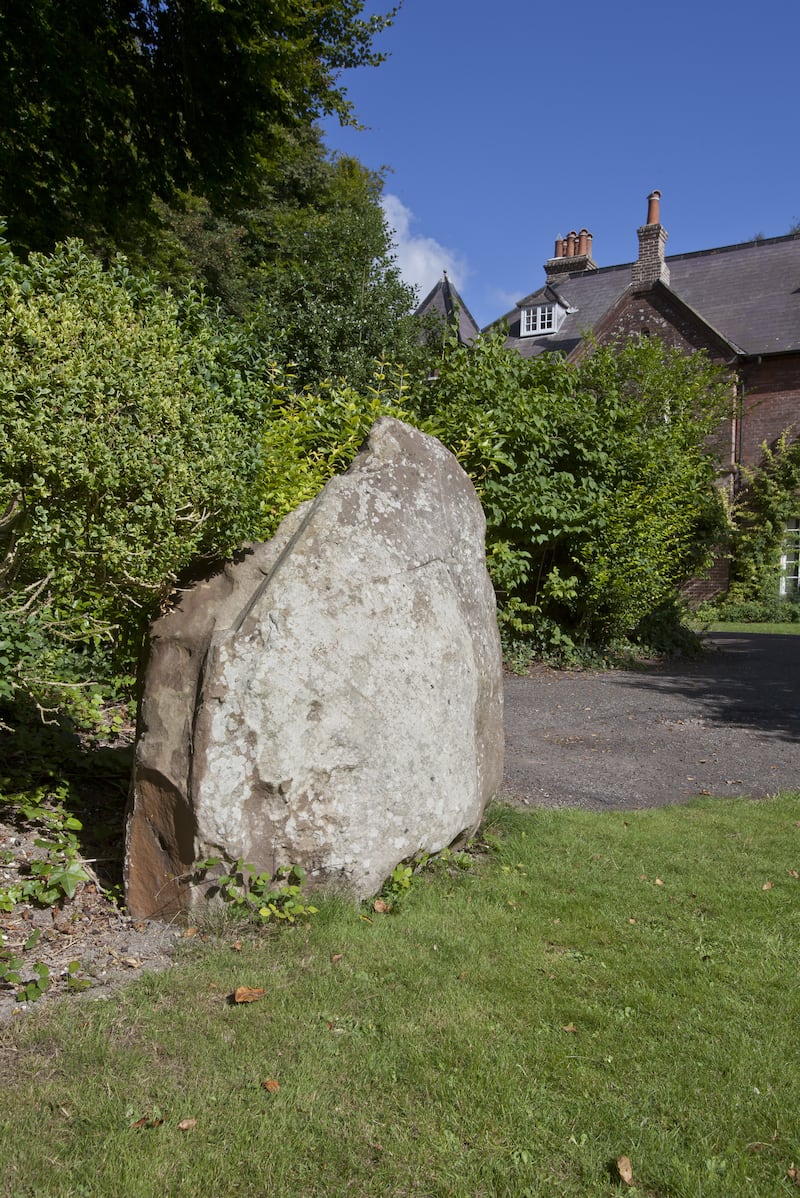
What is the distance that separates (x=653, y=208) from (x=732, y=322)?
463 cm

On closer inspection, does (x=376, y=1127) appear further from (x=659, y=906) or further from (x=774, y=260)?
(x=774, y=260)

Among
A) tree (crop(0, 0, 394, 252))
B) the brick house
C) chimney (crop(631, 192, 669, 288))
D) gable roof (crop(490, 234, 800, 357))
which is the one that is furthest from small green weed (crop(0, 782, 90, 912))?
chimney (crop(631, 192, 669, 288))

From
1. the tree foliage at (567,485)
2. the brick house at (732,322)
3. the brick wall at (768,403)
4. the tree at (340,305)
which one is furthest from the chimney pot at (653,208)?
the tree foliage at (567,485)

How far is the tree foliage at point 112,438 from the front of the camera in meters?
3.26

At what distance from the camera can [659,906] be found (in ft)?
13.2

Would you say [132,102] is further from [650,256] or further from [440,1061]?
[650,256]

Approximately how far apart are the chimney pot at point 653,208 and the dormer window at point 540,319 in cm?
426

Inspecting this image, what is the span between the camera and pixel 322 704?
3.79 meters

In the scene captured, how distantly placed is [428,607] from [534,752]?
3.36 metres

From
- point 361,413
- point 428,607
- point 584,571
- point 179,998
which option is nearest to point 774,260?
point 584,571

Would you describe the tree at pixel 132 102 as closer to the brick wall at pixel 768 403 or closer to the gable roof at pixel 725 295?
the gable roof at pixel 725 295

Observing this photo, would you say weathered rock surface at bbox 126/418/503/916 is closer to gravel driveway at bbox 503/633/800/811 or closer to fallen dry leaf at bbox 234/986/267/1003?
fallen dry leaf at bbox 234/986/267/1003

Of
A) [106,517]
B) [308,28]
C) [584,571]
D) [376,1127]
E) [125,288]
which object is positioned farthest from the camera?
[584,571]

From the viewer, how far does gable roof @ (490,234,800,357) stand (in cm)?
2538
